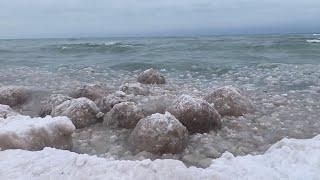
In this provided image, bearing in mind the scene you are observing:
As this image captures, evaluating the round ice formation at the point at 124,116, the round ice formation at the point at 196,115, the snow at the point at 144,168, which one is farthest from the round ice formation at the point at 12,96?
the snow at the point at 144,168

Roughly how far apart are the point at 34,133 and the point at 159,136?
1212mm

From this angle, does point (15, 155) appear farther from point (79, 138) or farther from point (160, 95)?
point (160, 95)

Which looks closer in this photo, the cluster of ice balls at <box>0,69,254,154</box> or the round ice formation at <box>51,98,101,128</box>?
the cluster of ice balls at <box>0,69,254,154</box>

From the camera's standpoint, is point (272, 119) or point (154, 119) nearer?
point (154, 119)

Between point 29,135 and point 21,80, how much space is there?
235 inches

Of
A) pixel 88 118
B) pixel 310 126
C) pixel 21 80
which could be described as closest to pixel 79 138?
pixel 88 118

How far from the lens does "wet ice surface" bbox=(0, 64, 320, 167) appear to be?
476 centimetres

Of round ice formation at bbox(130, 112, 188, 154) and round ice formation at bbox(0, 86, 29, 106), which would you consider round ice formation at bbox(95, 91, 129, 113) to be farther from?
round ice formation at bbox(0, 86, 29, 106)

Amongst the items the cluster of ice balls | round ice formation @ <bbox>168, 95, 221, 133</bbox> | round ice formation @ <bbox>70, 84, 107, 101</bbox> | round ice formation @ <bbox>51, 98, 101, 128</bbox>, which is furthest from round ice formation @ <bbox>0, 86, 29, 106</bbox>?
round ice formation @ <bbox>168, 95, 221, 133</bbox>

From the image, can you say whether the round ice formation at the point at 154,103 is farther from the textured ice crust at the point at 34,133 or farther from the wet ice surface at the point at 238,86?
the textured ice crust at the point at 34,133

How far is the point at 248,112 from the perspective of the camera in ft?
20.0

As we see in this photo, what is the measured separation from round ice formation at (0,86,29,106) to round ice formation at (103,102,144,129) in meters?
2.13

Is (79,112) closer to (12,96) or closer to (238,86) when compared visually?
(12,96)

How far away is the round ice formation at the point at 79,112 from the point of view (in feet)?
17.9
